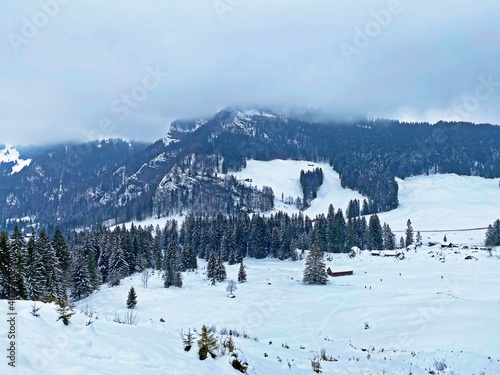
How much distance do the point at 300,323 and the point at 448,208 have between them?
141 m

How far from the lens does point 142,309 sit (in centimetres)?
4034

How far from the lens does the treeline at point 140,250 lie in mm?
36344

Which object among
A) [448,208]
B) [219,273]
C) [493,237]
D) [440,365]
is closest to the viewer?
[440,365]

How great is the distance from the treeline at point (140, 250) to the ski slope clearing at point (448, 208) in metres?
Answer: 24.9

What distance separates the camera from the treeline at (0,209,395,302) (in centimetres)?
3634

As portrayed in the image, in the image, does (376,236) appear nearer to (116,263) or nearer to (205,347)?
(116,263)

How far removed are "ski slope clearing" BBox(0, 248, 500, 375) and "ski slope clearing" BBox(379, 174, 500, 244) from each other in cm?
4171

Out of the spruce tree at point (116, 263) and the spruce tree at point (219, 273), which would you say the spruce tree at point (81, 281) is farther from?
the spruce tree at point (219, 273)

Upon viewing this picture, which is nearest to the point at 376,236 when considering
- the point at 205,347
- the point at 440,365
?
the point at 440,365

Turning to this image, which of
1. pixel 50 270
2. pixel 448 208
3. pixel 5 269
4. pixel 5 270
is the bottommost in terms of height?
pixel 50 270

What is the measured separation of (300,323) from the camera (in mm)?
29969

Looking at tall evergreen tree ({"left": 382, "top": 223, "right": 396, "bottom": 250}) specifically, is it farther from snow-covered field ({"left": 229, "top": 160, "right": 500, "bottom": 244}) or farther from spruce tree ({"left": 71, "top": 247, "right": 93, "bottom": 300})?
spruce tree ({"left": 71, "top": 247, "right": 93, "bottom": 300})

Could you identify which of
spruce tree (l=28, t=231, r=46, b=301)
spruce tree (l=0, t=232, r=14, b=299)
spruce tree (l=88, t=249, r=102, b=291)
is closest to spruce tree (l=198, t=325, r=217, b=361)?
spruce tree (l=0, t=232, r=14, b=299)

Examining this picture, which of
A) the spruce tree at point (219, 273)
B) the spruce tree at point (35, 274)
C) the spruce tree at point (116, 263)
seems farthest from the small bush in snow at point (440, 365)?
the spruce tree at point (116, 263)
